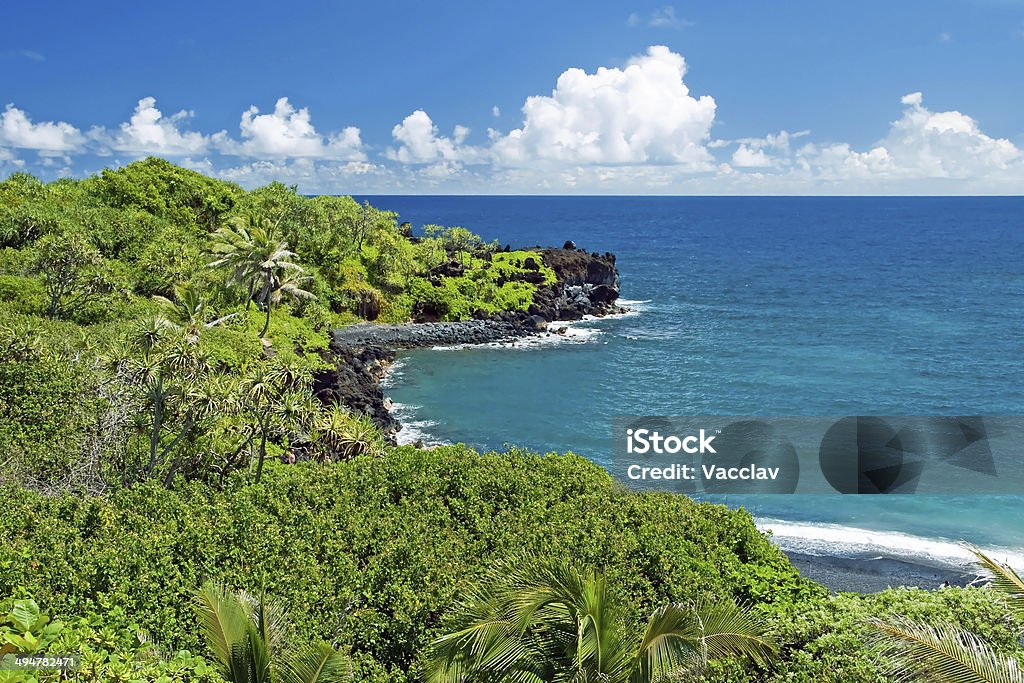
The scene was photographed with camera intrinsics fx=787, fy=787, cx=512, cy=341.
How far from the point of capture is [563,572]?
10.0m

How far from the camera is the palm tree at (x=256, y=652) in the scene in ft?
29.6

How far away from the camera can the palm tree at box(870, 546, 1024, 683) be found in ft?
29.7

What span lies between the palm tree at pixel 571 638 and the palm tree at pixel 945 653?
1.58 meters

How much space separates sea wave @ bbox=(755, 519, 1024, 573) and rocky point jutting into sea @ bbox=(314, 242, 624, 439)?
58.9 feet

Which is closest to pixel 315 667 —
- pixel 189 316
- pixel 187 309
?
pixel 189 316

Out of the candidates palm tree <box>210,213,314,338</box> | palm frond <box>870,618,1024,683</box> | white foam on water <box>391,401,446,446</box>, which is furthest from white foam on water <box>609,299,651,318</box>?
palm frond <box>870,618,1024,683</box>

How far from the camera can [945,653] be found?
9.26 metres

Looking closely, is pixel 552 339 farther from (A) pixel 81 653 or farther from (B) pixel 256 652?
(A) pixel 81 653

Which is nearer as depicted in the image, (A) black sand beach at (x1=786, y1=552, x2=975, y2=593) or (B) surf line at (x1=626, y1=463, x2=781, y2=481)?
(A) black sand beach at (x1=786, y1=552, x2=975, y2=593)

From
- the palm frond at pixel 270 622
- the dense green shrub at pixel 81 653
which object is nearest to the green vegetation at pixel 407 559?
the palm frond at pixel 270 622

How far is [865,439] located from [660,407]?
10240mm

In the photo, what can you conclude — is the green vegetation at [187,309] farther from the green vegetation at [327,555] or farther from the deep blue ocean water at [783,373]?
the deep blue ocean water at [783,373]

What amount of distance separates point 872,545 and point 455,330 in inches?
1389

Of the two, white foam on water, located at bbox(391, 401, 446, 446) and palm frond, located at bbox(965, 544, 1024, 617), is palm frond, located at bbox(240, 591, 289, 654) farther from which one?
white foam on water, located at bbox(391, 401, 446, 446)
